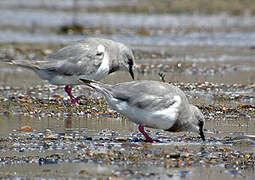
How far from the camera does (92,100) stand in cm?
1205

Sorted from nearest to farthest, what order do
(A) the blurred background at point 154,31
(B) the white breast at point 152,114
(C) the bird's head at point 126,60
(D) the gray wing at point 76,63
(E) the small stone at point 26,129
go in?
1. (B) the white breast at point 152,114
2. (E) the small stone at point 26,129
3. (D) the gray wing at point 76,63
4. (C) the bird's head at point 126,60
5. (A) the blurred background at point 154,31

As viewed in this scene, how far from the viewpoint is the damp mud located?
287 inches

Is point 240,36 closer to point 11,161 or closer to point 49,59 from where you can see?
point 49,59

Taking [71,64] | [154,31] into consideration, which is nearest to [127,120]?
[71,64]

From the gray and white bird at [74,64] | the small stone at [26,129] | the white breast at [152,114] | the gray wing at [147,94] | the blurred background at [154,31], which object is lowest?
the small stone at [26,129]

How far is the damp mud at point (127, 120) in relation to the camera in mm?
7281

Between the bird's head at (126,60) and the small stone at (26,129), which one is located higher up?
the bird's head at (126,60)

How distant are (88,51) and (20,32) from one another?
48.8ft

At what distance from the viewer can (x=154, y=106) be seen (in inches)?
338

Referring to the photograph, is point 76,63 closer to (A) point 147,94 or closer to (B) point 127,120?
(B) point 127,120

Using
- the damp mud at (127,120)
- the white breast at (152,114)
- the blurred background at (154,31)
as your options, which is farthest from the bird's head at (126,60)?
the white breast at (152,114)

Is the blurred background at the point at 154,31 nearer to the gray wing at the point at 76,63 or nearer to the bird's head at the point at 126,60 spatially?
the gray wing at the point at 76,63

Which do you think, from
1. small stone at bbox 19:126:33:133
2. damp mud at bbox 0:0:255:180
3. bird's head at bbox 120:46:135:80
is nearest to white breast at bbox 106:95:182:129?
damp mud at bbox 0:0:255:180

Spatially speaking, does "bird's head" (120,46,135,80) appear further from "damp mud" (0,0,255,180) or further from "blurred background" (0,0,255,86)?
"blurred background" (0,0,255,86)
